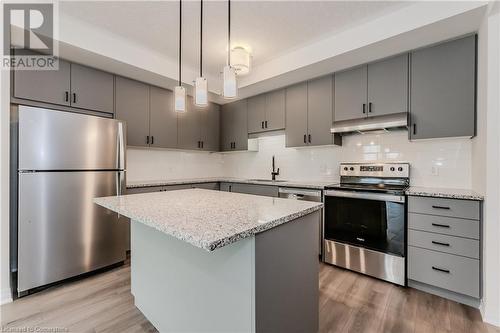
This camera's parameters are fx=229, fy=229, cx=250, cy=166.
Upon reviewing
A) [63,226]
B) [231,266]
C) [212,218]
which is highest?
[212,218]

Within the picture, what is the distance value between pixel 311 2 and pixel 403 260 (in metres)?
2.53

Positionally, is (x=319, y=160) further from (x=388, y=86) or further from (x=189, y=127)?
(x=189, y=127)

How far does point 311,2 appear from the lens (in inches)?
78.2

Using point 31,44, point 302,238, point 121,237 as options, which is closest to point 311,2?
point 302,238

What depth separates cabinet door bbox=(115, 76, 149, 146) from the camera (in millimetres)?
2982

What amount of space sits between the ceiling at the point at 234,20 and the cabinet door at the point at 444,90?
0.65 m

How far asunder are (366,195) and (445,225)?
2.19 ft

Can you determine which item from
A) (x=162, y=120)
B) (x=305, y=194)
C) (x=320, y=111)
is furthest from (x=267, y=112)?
(x=162, y=120)

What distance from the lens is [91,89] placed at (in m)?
2.70

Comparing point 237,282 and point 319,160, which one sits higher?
point 319,160

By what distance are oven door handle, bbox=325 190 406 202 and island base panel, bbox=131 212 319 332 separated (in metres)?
1.18

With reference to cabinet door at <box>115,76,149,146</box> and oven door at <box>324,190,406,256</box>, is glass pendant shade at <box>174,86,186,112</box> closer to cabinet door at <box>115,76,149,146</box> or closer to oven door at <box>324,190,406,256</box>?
cabinet door at <box>115,76,149,146</box>

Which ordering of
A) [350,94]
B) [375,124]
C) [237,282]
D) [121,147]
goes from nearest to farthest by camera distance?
[237,282] → [375,124] → [121,147] → [350,94]

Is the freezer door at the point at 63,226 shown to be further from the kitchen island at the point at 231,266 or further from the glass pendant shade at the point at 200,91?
the glass pendant shade at the point at 200,91
